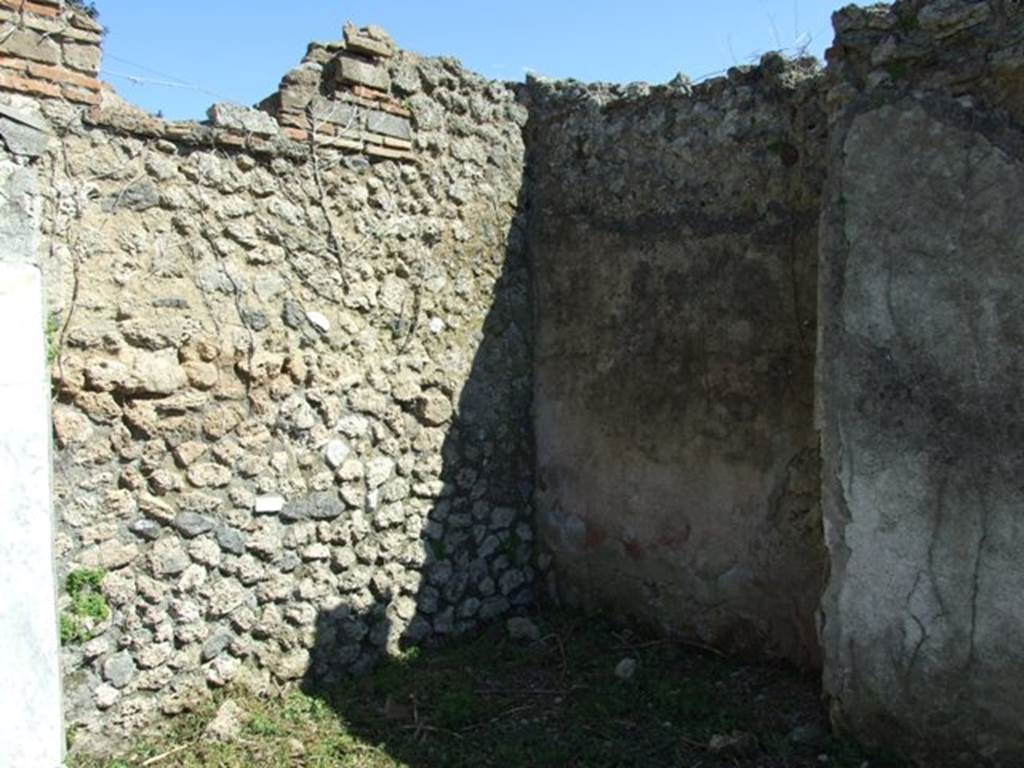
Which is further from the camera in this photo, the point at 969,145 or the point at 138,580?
the point at 138,580

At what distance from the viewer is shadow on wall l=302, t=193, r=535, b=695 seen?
4.57 meters

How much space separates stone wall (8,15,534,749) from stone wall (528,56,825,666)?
0.87 ft

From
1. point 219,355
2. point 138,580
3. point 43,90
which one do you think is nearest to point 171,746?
point 138,580

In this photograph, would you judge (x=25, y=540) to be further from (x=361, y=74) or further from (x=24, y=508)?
(x=361, y=74)

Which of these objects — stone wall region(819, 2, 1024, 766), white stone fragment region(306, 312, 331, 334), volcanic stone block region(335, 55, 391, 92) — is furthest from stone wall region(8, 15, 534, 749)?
stone wall region(819, 2, 1024, 766)

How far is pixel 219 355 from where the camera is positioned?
13.4ft

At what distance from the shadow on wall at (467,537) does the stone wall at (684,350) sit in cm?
13

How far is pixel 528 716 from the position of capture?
4180mm

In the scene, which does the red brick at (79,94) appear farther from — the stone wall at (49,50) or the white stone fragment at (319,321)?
the white stone fragment at (319,321)

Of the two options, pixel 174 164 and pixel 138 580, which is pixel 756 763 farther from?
pixel 174 164

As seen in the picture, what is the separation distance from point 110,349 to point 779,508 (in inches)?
107

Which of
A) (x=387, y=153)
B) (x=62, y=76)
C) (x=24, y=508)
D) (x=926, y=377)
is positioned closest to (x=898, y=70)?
(x=926, y=377)

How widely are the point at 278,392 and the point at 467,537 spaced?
1.27 meters

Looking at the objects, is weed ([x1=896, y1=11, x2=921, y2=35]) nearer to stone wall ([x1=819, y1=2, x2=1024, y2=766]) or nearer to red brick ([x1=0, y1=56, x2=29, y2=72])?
stone wall ([x1=819, y1=2, x2=1024, y2=766])
